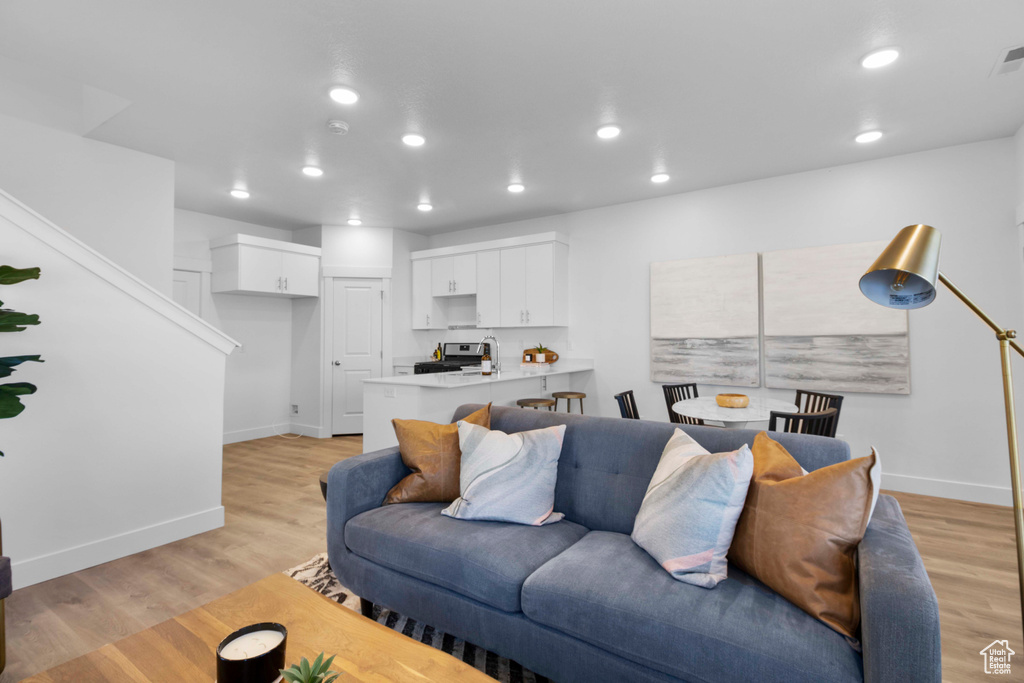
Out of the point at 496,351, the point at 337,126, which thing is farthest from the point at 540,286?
the point at 337,126

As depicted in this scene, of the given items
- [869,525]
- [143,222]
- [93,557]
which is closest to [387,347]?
[143,222]

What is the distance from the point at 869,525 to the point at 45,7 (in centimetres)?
389

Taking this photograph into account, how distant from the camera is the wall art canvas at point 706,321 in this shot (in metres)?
4.52

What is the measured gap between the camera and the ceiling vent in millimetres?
2547

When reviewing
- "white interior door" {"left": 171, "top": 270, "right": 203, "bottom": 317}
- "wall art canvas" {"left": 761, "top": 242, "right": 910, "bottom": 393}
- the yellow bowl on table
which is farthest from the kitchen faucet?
"white interior door" {"left": 171, "top": 270, "right": 203, "bottom": 317}

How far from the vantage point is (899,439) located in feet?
12.9

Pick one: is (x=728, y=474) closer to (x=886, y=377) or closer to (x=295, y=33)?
(x=295, y=33)

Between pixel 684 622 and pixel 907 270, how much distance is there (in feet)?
3.49

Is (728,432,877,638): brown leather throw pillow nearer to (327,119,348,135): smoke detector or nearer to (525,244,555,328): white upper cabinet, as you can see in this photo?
(327,119,348,135): smoke detector

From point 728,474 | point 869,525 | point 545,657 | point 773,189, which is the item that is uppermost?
point 773,189

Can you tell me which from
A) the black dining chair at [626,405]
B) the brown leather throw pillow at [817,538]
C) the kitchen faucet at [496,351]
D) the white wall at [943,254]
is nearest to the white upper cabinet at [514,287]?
the kitchen faucet at [496,351]

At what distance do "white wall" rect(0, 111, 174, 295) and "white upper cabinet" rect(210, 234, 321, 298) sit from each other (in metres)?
1.32

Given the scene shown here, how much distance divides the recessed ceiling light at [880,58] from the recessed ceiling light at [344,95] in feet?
9.41

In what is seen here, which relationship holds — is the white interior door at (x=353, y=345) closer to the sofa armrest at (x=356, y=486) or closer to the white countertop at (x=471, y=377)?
the white countertop at (x=471, y=377)
